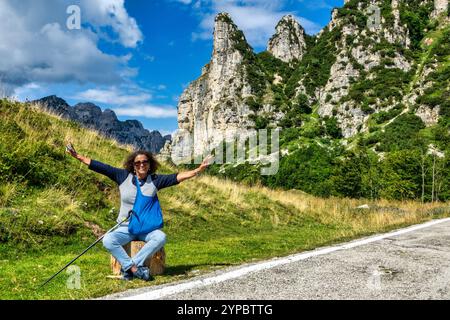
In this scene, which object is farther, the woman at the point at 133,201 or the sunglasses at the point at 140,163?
Answer: the sunglasses at the point at 140,163

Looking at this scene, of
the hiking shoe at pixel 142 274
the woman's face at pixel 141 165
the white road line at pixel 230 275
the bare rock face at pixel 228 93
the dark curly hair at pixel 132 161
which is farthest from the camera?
the bare rock face at pixel 228 93

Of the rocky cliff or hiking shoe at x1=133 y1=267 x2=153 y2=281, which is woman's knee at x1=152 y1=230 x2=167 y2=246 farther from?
the rocky cliff

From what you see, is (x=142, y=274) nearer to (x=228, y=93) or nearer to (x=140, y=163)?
(x=140, y=163)

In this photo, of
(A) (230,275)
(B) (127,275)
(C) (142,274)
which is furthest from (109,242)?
(A) (230,275)

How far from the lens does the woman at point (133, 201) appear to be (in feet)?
20.3

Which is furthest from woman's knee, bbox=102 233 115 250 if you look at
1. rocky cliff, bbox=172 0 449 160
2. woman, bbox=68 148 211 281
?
rocky cliff, bbox=172 0 449 160

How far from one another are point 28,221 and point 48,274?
3180 millimetres

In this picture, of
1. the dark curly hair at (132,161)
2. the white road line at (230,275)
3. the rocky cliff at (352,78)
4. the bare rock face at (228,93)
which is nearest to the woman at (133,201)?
the dark curly hair at (132,161)

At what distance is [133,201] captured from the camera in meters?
6.54

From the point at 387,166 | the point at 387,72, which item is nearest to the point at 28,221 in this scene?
the point at 387,166

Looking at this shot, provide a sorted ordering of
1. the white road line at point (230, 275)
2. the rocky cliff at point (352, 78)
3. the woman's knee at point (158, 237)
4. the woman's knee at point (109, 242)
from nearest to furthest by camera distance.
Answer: the white road line at point (230, 275) → the woman's knee at point (109, 242) → the woman's knee at point (158, 237) → the rocky cliff at point (352, 78)

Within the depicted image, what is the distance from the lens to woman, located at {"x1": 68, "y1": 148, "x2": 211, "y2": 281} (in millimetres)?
6192

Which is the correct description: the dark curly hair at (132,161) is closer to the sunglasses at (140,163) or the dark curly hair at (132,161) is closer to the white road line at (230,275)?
the sunglasses at (140,163)
